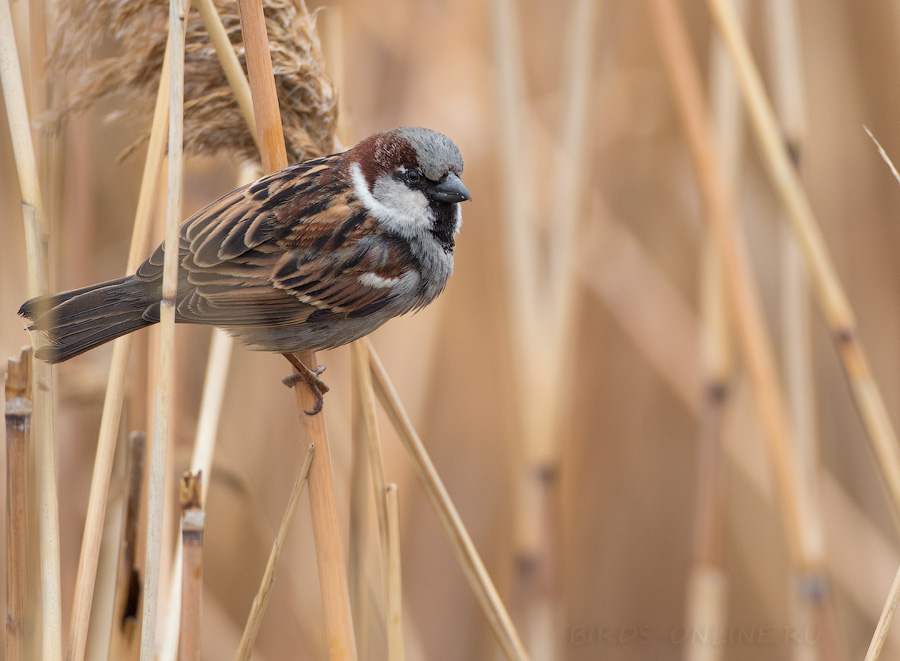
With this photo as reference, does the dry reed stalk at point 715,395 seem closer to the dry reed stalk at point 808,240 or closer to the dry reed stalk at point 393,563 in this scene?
the dry reed stalk at point 808,240

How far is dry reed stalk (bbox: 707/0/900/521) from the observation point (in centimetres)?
179

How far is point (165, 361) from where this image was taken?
1146 millimetres

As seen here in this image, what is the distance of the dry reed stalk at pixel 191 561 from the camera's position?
1203 millimetres

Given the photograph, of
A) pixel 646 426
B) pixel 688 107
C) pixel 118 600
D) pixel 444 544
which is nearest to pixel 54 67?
pixel 118 600

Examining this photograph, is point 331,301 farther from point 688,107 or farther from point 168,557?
point 688,107

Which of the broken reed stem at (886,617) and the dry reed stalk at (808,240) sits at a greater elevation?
the dry reed stalk at (808,240)

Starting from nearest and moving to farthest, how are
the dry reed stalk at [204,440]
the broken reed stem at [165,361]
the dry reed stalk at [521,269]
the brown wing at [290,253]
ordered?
the broken reed stem at [165,361] < the dry reed stalk at [204,440] < the brown wing at [290,253] < the dry reed stalk at [521,269]

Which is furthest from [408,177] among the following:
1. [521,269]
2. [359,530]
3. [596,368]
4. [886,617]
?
[596,368]

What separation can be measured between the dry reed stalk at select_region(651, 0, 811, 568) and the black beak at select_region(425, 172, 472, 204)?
683 mm

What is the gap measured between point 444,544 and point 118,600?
5.22ft

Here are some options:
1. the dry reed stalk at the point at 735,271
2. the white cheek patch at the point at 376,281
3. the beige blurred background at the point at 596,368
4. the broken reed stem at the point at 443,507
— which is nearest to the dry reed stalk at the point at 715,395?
the dry reed stalk at the point at 735,271

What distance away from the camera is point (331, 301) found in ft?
5.70

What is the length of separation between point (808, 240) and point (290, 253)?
1.18 m

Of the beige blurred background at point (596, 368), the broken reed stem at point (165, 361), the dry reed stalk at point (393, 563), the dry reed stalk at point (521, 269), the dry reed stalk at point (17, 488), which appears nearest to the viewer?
the broken reed stem at point (165, 361)
